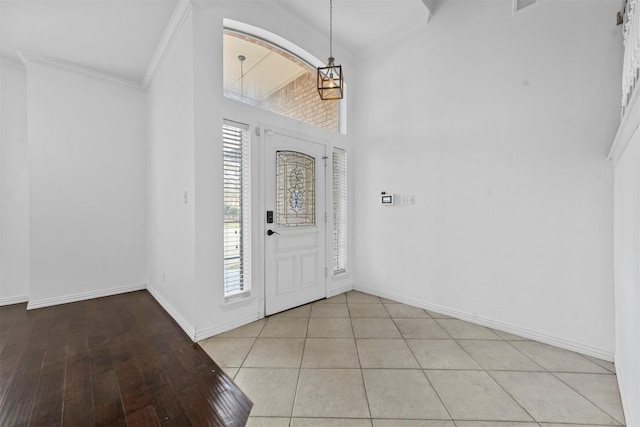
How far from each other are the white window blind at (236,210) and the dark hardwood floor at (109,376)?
2.26 feet

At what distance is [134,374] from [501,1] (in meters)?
4.67

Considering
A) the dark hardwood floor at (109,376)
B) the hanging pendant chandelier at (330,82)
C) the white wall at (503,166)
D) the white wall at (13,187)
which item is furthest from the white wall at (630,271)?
the white wall at (13,187)

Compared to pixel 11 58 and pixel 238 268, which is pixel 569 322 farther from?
pixel 11 58

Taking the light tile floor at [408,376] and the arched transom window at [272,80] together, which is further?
the arched transom window at [272,80]

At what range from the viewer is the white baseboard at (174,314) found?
2.51 metres

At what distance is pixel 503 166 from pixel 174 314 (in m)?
3.86

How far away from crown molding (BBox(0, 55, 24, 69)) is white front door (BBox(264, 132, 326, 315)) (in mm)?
3519

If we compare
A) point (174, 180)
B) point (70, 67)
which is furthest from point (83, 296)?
point (70, 67)

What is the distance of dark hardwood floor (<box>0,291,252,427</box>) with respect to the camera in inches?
62.1

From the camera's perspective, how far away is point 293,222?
3.23 metres

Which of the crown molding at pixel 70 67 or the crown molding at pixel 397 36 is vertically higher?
the crown molding at pixel 397 36

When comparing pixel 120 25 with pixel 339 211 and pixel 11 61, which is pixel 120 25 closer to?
pixel 11 61

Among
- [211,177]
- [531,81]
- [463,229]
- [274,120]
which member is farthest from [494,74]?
[211,177]

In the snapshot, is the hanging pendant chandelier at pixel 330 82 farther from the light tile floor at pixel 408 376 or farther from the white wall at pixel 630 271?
the light tile floor at pixel 408 376
